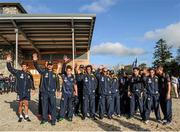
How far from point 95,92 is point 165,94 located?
2498 mm

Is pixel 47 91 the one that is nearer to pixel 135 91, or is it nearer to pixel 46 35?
pixel 135 91

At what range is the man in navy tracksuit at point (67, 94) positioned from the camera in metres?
11.7

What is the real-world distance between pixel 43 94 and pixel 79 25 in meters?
12.1

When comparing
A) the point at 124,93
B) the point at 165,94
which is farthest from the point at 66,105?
the point at 165,94

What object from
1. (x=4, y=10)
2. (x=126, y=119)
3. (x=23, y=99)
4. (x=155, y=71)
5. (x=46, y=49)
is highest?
(x=4, y=10)

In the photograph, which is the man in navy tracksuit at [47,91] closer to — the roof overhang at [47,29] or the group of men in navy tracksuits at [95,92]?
the group of men in navy tracksuits at [95,92]

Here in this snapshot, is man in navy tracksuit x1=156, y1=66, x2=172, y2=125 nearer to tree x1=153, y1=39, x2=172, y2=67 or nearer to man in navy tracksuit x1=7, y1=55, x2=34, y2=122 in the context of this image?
man in navy tracksuit x1=7, y1=55, x2=34, y2=122

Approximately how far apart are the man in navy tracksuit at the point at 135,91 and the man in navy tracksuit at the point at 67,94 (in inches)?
84.0

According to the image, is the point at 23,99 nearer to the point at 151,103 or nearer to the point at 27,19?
the point at 151,103

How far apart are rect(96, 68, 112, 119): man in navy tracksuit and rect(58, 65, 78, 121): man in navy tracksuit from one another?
105cm

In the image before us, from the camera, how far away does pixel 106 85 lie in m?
12.4

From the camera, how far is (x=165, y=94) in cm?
1161

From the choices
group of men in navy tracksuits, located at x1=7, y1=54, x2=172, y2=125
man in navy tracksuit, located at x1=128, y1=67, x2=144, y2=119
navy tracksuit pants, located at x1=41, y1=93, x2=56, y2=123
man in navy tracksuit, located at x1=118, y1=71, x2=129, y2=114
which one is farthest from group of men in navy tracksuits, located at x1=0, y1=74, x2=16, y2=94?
navy tracksuit pants, located at x1=41, y1=93, x2=56, y2=123

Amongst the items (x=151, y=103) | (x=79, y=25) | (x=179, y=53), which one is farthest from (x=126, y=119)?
(x=179, y=53)
